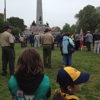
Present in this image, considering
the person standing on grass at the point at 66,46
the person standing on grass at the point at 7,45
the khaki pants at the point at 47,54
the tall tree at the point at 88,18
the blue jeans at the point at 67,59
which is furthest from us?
the tall tree at the point at 88,18

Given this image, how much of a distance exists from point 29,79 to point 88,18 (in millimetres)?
77415

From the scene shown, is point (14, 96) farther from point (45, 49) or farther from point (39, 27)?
point (39, 27)

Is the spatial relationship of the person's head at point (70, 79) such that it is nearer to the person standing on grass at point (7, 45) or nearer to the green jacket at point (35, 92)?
the green jacket at point (35, 92)

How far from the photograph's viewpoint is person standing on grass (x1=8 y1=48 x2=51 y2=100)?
8.93 feet

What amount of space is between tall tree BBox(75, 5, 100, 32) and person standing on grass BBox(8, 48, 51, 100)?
74361 mm

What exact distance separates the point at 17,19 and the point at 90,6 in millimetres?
38609

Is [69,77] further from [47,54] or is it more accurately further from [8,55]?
[47,54]

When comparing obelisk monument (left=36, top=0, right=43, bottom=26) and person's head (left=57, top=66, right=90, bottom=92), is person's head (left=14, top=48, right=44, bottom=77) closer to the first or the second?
Result: person's head (left=57, top=66, right=90, bottom=92)

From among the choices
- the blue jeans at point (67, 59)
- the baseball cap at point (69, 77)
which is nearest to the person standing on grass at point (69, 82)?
the baseball cap at point (69, 77)

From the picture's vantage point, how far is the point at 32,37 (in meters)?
26.7

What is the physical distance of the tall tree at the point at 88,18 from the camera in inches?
2982

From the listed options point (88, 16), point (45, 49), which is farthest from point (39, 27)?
point (45, 49)

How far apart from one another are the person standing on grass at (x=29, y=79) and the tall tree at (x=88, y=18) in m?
74.4

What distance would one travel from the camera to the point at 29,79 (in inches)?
106
